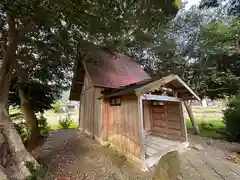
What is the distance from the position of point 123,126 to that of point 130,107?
91 cm

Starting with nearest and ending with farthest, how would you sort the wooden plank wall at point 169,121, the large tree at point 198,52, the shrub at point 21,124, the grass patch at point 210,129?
the wooden plank wall at point 169,121 → the large tree at point 198,52 → the shrub at point 21,124 → the grass patch at point 210,129

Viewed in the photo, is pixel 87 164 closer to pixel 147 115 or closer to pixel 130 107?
pixel 130 107

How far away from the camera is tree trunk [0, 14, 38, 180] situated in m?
4.42

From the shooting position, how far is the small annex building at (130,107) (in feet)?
17.0

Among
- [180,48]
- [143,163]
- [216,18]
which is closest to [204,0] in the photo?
[216,18]

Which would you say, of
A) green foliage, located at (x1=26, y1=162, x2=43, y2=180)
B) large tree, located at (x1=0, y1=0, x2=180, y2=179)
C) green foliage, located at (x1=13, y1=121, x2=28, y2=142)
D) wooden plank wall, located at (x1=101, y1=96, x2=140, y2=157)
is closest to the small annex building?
wooden plank wall, located at (x1=101, y1=96, x2=140, y2=157)

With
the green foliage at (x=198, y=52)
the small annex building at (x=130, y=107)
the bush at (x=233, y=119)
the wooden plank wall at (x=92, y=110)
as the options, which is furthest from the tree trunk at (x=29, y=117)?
the bush at (x=233, y=119)

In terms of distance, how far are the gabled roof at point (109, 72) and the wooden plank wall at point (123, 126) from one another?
1.13 meters

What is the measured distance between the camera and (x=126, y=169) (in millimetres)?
4820

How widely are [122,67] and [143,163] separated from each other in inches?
244

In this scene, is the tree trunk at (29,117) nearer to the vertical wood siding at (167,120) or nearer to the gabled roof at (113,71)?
the gabled roof at (113,71)

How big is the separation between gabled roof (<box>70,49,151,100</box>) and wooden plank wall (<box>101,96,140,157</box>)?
113 centimetres

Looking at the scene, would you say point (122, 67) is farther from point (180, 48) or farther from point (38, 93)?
point (38, 93)

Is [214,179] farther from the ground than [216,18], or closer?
closer
